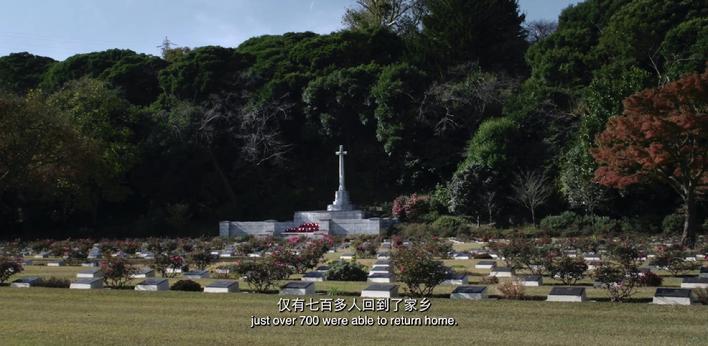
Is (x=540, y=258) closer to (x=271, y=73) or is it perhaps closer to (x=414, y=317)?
(x=414, y=317)

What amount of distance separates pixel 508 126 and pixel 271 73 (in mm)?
17954

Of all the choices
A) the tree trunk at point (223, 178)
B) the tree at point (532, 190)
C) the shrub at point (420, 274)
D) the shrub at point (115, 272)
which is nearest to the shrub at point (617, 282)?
the shrub at point (420, 274)

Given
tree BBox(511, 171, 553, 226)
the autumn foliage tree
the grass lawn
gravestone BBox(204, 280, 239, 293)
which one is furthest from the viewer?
tree BBox(511, 171, 553, 226)

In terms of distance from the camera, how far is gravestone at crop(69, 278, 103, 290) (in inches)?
559

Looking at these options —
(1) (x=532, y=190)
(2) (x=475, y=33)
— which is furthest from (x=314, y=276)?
(2) (x=475, y=33)

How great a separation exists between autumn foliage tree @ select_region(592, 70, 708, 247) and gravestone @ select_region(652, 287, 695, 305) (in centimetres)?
1448

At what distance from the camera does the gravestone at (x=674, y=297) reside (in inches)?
427

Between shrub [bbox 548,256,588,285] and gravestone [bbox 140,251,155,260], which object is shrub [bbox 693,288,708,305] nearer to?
shrub [bbox 548,256,588,285]

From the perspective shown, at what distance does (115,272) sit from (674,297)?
1083 cm

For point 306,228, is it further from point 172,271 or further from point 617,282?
point 617,282

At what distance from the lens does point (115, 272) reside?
1447 cm

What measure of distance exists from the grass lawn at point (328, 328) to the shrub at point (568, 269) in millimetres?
2881

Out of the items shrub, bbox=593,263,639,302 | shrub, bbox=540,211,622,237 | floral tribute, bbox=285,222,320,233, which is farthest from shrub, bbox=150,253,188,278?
shrub, bbox=540,211,622,237

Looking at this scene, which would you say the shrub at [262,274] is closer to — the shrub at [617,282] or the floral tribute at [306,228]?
the shrub at [617,282]
